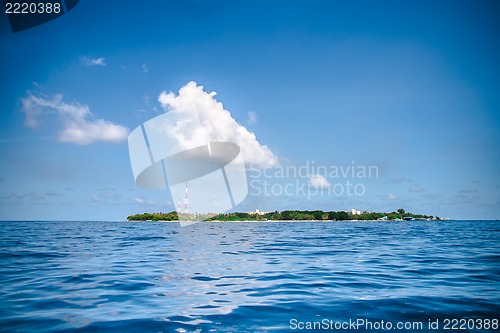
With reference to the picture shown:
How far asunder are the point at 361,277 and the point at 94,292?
884 centimetres

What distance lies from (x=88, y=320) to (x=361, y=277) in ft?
29.3

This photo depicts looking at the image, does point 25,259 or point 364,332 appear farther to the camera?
point 25,259

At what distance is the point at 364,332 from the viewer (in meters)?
6.26

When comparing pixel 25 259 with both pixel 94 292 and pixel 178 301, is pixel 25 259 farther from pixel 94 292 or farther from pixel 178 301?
pixel 178 301

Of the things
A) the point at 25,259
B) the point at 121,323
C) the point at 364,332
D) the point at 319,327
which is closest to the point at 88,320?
the point at 121,323

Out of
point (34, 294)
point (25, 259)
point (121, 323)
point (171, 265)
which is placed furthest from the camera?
point (25, 259)

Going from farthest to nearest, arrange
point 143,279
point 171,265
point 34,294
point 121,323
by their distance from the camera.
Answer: point 171,265, point 143,279, point 34,294, point 121,323

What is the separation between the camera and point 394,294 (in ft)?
29.5

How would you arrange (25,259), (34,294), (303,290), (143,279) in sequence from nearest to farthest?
(34,294)
(303,290)
(143,279)
(25,259)

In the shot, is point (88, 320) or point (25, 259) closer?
point (88, 320)

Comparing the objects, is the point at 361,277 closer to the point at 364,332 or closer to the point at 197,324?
the point at 364,332

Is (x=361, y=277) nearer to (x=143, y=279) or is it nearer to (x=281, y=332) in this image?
(x=281, y=332)

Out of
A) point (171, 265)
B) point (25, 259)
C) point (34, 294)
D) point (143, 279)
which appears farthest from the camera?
point (25, 259)

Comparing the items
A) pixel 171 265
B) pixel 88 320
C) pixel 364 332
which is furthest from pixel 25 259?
pixel 364 332
